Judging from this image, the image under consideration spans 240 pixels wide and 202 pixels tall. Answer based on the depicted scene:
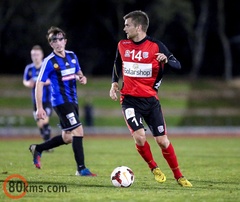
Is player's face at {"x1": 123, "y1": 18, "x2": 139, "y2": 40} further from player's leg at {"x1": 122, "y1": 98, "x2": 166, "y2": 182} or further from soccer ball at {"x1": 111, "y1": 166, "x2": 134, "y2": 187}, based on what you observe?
soccer ball at {"x1": 111, "y1": 166, "x2": 134, "y2": 187}

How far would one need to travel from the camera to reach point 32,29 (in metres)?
51.5

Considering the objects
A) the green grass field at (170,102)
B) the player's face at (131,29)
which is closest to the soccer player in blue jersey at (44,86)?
the player's face at (131,29)

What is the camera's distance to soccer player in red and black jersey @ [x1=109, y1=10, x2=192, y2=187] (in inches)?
410

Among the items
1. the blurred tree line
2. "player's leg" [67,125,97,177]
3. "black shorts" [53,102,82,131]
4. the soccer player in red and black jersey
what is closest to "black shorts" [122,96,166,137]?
the soccer player in red and black jersey

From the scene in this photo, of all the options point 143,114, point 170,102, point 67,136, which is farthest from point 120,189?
point 170,102

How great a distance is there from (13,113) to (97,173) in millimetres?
29251

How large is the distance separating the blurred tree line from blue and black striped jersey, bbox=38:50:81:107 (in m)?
38.6

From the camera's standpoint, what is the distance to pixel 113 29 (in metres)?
56.5

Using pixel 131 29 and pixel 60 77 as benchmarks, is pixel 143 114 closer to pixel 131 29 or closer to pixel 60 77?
pixel 131 29

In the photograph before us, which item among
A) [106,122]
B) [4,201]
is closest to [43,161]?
[4,201]

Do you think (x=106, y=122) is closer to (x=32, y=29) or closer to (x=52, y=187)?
(x=32, y=29)

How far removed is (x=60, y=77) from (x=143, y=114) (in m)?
2.21

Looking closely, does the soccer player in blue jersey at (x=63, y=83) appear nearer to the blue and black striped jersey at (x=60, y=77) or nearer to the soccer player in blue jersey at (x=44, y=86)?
the blue and black striped jersey at (x=60, y=77)

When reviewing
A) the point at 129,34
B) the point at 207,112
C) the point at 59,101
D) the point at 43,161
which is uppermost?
the point at 129,34
